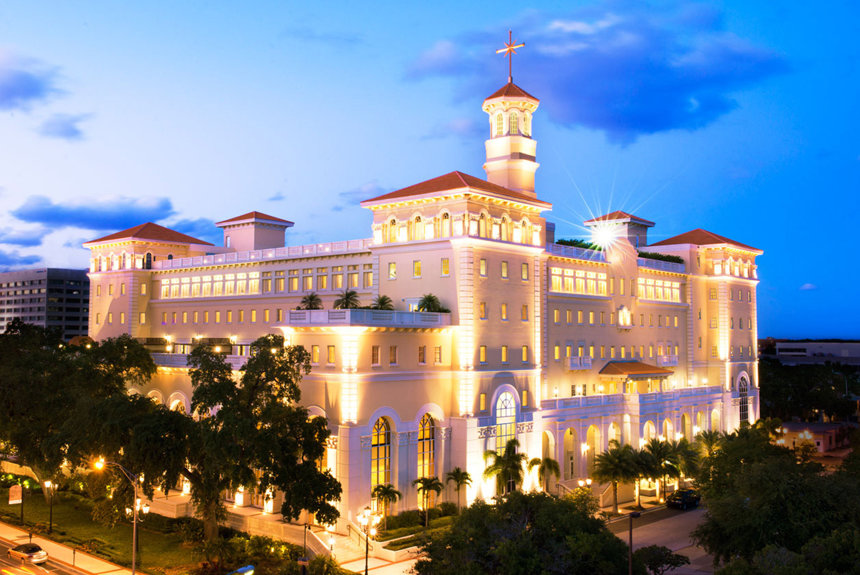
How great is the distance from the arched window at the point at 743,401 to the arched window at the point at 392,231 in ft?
153

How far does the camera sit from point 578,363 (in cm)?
6944

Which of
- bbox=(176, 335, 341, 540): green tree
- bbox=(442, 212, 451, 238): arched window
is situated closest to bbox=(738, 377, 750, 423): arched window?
bbox=(442, 212, 451, 238): arched window

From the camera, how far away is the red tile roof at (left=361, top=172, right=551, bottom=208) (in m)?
56.7

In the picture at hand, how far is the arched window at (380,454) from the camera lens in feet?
167

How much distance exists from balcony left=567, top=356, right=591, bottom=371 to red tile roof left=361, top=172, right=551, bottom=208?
15.3 metres

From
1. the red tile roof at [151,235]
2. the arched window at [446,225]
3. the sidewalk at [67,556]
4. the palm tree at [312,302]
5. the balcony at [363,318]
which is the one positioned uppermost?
the red tile roof at [151,235]

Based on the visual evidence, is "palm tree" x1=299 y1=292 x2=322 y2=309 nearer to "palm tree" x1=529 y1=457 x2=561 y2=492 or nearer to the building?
the building

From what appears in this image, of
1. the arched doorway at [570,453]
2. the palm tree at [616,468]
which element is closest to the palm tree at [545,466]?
the palm tree at [616,468]

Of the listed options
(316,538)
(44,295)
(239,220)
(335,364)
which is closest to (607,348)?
(335,364)

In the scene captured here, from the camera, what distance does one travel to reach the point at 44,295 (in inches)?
7594

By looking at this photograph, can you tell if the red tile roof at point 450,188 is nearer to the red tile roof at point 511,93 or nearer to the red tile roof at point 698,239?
the red tile roof at point 511,93

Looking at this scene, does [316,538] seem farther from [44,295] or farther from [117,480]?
[44,295]

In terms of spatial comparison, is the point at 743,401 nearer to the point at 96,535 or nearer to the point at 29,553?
the point at 96,535

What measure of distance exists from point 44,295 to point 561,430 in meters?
166
